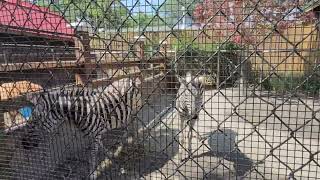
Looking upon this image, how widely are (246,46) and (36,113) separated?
97.4 inches

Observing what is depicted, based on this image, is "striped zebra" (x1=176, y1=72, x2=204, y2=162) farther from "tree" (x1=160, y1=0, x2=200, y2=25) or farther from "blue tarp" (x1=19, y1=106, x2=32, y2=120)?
"blue tarp" (x1=19, y1=106, x2=32, y2=120)

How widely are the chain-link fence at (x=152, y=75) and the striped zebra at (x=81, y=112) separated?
15mm

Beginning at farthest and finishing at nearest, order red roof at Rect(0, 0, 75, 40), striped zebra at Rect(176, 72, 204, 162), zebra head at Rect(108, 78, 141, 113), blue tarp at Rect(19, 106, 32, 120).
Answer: blue tarp at Rect(19, 106, 32, 120) → striped zebra at Rect(176, 72, 204, 162) → zebra head at Rect(108, 78, 141, 113) → red roof at Rect(0, 0, 75, 40)

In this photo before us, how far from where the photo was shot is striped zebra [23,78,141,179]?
11.5 feet

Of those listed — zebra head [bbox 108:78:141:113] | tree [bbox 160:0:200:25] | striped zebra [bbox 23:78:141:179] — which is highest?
tree [bbox 160:0:200:25]

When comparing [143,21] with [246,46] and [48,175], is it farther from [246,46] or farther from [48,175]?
[48,175]

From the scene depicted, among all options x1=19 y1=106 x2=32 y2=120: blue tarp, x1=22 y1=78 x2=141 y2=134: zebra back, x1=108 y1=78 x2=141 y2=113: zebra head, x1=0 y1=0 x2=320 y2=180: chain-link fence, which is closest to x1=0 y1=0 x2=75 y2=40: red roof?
x1=0 y1=0 x2=320 y2=180: chain-link fence

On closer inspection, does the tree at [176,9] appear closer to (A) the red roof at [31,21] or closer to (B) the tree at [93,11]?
(B) the tree at [93,11]

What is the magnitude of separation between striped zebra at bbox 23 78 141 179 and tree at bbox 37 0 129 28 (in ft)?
4.48

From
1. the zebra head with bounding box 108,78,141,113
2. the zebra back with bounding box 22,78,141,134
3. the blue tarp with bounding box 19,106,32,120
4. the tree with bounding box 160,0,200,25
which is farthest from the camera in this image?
the zebra back with bounding box 22,78,141,134

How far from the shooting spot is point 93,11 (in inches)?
80.0

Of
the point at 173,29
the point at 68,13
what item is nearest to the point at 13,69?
the point at 68,13

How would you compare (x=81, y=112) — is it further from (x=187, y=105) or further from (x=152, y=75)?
(x=187, y=105)

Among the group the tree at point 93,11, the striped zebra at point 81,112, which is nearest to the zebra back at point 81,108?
the striped zebra at point 81,112
